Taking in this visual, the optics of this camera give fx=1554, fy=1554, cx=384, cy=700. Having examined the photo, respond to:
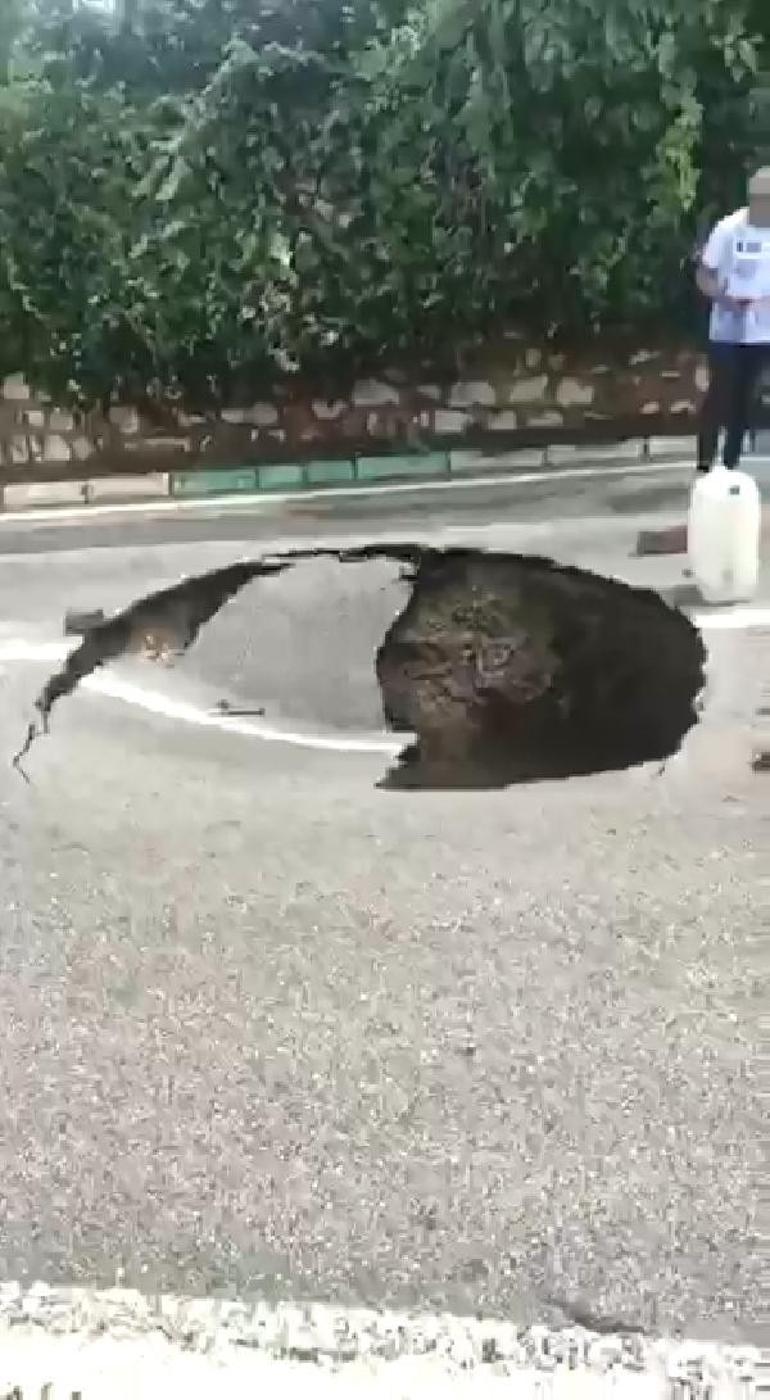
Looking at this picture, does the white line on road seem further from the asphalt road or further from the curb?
the curb

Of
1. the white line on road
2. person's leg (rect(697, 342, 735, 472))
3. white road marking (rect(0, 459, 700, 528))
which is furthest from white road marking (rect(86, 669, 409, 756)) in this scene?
person's leg (rect(697, 342, 735, 472))

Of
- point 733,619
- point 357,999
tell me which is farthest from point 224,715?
point 733,619

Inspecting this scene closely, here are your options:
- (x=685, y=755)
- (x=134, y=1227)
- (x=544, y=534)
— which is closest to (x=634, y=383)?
(x=544, y=534)

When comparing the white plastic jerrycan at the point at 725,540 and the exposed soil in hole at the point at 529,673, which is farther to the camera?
the white plastic jerrycan at the point at 725,540

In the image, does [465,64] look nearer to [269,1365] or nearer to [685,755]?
[685,755]

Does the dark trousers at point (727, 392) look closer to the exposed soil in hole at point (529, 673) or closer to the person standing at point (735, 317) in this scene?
the person standing at point (735, 317)

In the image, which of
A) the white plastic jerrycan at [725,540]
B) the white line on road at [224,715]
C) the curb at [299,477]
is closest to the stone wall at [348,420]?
the curb at [299,477]
